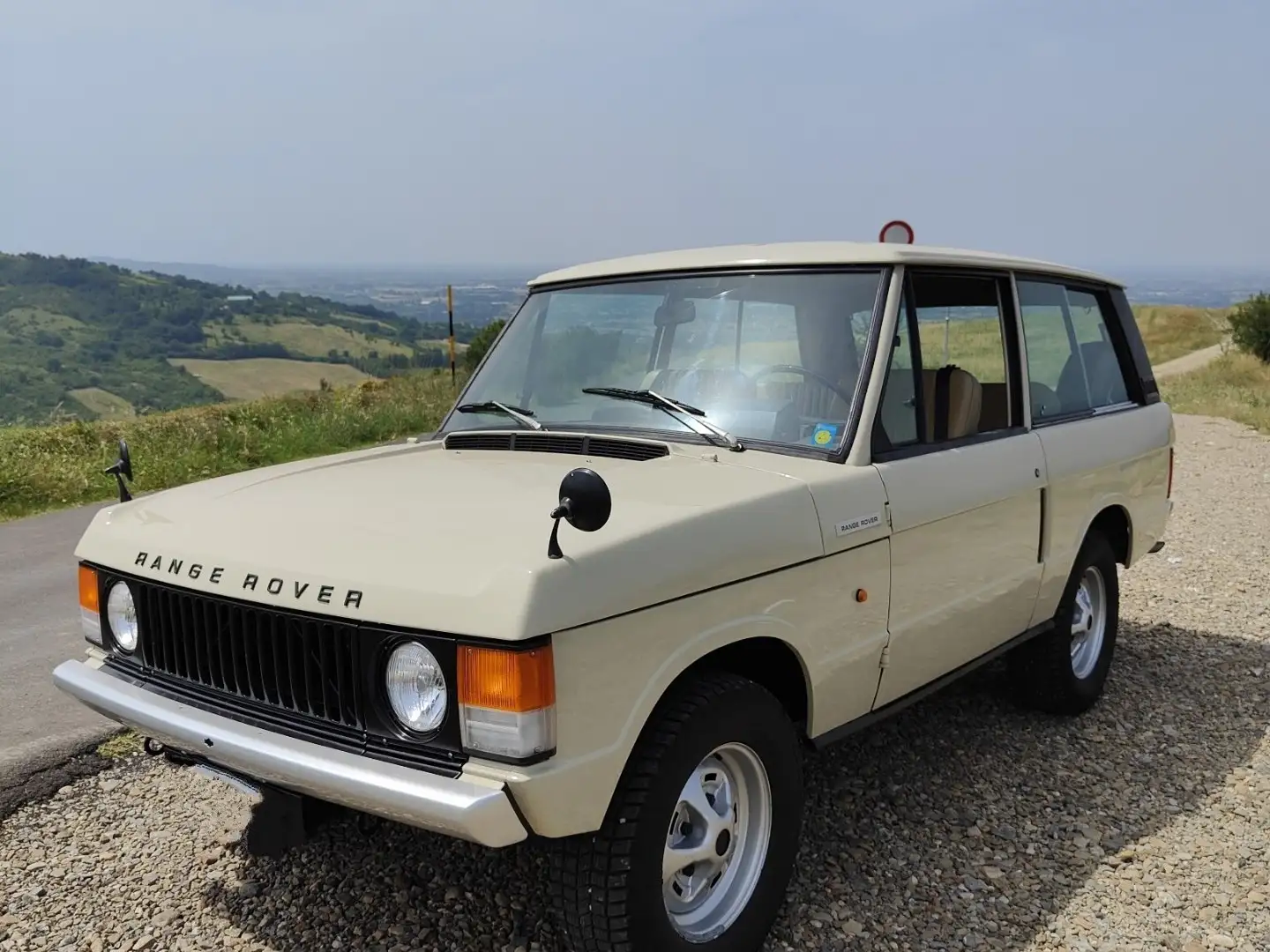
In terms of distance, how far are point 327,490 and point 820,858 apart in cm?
203

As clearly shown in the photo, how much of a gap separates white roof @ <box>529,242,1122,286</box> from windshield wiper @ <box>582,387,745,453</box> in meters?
0.58

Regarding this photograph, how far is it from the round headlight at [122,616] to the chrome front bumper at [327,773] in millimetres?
154

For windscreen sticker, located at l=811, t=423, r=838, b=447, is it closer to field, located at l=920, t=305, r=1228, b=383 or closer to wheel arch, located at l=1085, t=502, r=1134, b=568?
field, located at l=920, t=305, r=1228, b=383

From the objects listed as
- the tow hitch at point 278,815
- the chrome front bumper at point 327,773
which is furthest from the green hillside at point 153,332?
the tow hitch at point 278,815

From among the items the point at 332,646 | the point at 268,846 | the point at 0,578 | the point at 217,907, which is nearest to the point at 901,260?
the point at 332,646

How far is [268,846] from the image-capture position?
269cm

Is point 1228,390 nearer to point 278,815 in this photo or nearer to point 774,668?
point 774,668

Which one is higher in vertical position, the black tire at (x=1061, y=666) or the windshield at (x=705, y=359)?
the windshield at (x=705, y=359)

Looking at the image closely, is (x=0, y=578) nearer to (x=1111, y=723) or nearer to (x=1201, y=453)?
(x=1111, y=723)

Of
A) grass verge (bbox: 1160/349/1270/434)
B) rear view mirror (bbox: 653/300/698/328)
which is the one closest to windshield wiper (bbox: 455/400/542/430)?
rear view mirror (bbox: 653/300/698/328)

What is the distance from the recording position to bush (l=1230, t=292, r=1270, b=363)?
91.1 feet

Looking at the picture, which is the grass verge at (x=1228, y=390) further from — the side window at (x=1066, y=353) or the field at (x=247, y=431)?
the side window at (x=1066, y=353)

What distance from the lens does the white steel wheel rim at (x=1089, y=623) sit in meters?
4.89

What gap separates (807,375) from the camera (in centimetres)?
350
